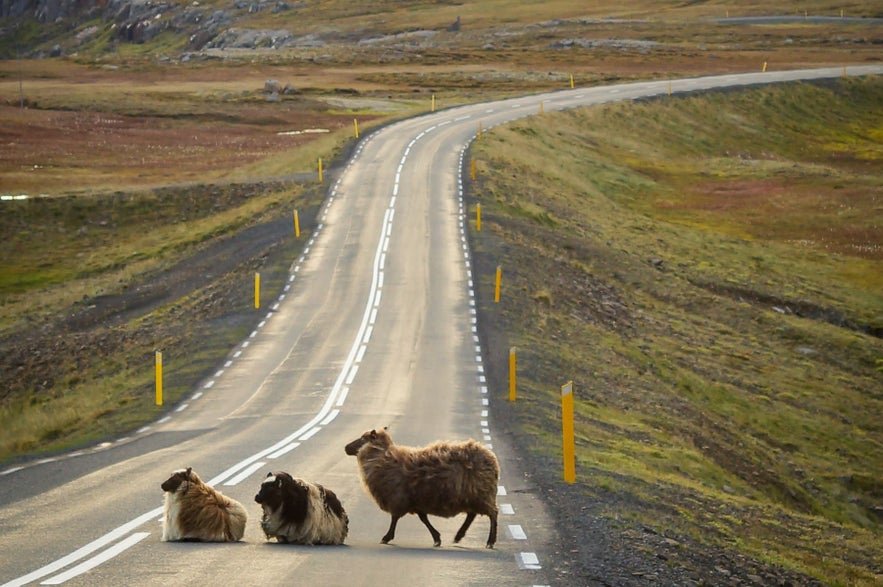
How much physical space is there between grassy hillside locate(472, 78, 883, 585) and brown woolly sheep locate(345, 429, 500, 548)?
3.67m

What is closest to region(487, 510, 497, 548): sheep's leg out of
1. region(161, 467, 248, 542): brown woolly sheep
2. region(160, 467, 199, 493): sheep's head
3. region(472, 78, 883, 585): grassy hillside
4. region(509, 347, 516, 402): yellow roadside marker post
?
region(161, 467, 248, 542): brown woolly sheep

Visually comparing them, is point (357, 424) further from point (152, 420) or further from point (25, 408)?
point (25, 408)

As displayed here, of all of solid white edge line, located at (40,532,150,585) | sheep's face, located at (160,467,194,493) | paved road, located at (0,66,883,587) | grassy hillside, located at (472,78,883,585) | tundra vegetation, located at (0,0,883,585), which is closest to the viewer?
solid white edge line, located at (40,532,150,585)

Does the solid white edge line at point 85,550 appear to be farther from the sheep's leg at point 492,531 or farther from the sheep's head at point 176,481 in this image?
the sheep's leg at point 492,531

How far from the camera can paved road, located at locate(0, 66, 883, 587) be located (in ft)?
37.6

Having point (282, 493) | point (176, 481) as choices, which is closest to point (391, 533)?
point (282, 493)

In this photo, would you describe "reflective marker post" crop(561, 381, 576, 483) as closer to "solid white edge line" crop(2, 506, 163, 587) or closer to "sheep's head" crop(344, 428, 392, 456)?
"sheep's head" crop(344, 428, 392, 456)

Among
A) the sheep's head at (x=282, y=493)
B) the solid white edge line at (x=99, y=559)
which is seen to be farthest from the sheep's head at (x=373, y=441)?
the solid white edge line at (x=99, y=559)

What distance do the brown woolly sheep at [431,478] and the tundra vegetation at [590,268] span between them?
3076 millimetres

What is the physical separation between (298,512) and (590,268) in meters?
34.6

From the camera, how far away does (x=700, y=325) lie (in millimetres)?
41688

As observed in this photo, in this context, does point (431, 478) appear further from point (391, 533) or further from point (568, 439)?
point (568, 439)

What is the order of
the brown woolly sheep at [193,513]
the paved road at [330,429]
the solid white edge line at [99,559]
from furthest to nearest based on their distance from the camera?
the brown woolly sheep at [193,513] → the paved road at [330,429] → the solid white edge line at [99,559]

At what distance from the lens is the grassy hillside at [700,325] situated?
2142cm
